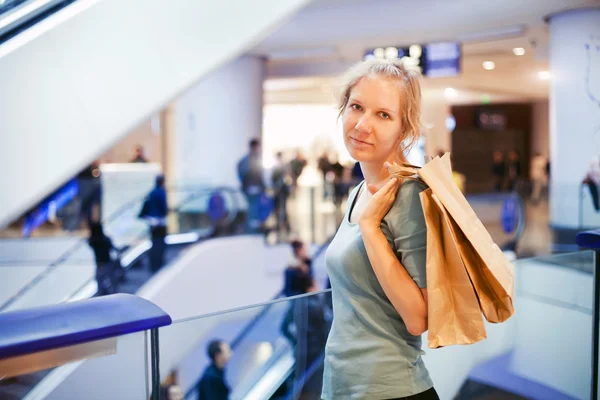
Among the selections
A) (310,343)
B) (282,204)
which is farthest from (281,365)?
(282,204)

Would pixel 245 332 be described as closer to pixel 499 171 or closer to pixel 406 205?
pixel 406 205

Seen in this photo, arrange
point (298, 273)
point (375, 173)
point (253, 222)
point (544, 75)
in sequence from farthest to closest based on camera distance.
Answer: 1. point (544, 75)
2. point (253, 222)
3. point (298, 273)
4. point (375, 173)

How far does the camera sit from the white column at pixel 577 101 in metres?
3.85

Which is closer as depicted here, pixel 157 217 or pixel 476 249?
pixel 476 249

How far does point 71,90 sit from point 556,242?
6.56 m

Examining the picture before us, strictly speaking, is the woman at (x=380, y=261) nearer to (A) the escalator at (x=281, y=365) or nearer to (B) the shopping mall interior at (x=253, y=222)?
(B) the shopping mall interior at (x=253, y=222)

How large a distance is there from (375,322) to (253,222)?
8.42 metres

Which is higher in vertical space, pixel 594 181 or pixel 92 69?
pixel 92 69

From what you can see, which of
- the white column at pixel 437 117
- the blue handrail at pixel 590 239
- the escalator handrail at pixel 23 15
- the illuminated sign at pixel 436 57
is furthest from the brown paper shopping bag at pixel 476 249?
the white column at pixel 437 117

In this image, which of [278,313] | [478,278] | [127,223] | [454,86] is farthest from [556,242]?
[454,86]

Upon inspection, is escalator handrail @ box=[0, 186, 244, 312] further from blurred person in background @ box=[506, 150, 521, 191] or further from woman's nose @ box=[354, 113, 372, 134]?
blurred person in background @ box=[506, 150, 521, 191]

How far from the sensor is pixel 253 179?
1003cm

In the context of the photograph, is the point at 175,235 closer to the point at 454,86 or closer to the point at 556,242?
the point at 556,242

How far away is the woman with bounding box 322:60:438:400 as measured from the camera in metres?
1.36
